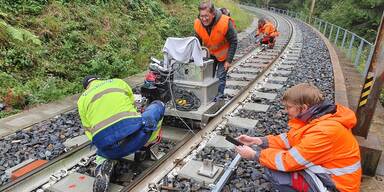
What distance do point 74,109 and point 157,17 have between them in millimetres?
8379

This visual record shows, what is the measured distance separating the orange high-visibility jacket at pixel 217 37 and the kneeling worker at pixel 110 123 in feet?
8.29

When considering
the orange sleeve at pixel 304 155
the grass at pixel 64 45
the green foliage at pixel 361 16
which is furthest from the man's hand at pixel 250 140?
the green foliage at pixel 361 16

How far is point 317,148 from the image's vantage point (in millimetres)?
2986

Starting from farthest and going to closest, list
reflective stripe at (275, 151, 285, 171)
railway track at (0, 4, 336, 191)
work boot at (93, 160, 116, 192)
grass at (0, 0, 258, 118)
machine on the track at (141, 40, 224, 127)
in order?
grass at (0, 0, 258, 118) < machine on the track at (141, 40, 224, 127) < railway track at (0, 4, 336, 191) < work boot at (93, 160, 116, 192) < reflective stripe at (275, 151, 285, 171)

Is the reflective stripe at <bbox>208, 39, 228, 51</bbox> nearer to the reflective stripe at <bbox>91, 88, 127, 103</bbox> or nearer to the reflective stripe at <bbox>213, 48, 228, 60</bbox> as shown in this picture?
the reflective stripe at <bbox>213, 48, 228, 60</bbox>

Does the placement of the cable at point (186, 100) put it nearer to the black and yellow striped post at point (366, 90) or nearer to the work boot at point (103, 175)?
the work boot at point (103, 175)

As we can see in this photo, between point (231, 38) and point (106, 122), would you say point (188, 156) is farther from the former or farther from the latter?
point (231, 38)

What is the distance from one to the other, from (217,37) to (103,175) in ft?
11.2

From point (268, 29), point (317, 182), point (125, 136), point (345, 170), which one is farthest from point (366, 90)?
point (268, 29)

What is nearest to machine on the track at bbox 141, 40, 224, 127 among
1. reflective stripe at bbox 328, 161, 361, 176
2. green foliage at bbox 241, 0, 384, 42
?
reflective stripe at bbox 328, 161, 361, 176

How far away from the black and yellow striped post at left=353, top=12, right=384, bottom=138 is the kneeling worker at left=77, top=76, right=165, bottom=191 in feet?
9.82

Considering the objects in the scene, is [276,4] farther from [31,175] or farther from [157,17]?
[31,175]

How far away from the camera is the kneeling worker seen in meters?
4.01

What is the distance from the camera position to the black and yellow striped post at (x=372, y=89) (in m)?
4.56
